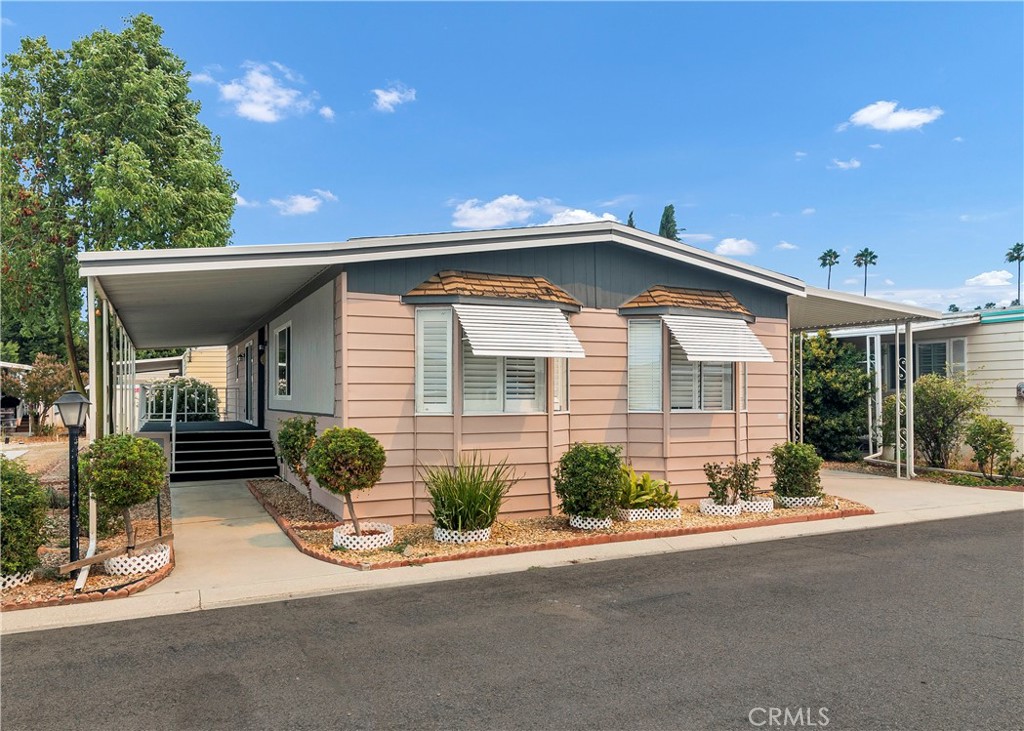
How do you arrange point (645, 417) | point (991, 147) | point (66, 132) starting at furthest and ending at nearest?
point (66, 132) → point (991, 147) → point (645, 417)

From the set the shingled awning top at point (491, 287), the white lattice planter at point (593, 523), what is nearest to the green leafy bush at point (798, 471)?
the white lattice planter at point (593, 523)

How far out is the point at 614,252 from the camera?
32.3 ft

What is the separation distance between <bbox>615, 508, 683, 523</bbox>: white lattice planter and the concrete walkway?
27.1 inches

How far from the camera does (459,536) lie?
750cm

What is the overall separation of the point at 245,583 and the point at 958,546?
7876 millimetres

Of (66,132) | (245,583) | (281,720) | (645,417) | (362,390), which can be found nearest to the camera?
(281,720)

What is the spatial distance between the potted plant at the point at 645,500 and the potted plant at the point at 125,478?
533 cm

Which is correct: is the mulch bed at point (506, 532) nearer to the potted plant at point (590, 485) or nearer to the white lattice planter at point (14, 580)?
the potted plant at point (590, 485)

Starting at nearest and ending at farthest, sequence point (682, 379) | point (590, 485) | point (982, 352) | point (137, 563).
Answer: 1. point (137, 563)
2. point (590, 485)
3. point (682, 379)
4. point (982, 352)

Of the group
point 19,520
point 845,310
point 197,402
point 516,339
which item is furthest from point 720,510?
point 197,402

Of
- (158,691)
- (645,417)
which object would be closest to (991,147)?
(645,417)

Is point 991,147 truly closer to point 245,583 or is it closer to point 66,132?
point 245,583

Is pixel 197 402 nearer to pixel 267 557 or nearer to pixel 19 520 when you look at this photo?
pixel 267 557

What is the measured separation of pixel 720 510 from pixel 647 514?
1.16 metres
